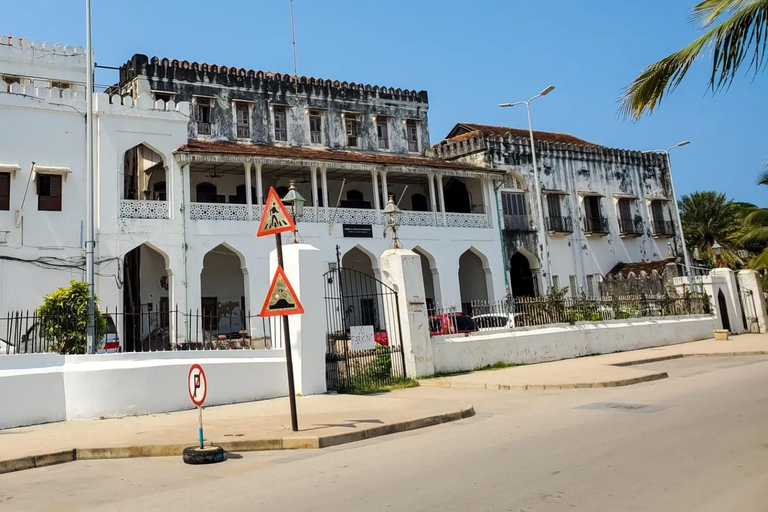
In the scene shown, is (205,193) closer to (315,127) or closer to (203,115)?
(203,115)

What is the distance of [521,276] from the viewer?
102ft

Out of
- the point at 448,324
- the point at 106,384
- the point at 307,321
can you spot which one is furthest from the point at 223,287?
the point at 106,384

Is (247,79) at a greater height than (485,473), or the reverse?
(247,79)

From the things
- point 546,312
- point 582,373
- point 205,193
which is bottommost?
point 582,373

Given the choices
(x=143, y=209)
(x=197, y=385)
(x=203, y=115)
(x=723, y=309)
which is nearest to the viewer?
(x=197, y=385)

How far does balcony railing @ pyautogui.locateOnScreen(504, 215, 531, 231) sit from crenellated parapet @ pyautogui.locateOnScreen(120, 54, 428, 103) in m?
7.32

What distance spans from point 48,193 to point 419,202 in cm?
1645

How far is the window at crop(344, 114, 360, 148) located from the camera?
2895 centimetres

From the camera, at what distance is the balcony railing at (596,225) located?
106ft

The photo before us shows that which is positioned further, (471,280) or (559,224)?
(559,224)

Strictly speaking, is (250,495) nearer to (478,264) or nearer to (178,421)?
(178,421)

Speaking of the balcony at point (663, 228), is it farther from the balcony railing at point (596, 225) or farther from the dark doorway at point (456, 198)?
the dark doorway at point (456, 198)

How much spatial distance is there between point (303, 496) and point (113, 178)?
18398 mm

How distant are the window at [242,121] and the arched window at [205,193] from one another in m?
2.55
